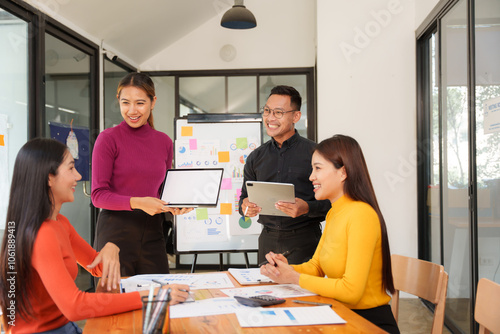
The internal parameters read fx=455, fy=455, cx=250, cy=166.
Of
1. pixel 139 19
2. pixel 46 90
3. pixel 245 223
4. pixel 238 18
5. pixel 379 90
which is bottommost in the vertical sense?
pixel 245 223

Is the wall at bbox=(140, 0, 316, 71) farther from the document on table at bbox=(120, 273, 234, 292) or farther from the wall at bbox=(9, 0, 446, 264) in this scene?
the document on table at bbox=(120, 273, 234, 292)

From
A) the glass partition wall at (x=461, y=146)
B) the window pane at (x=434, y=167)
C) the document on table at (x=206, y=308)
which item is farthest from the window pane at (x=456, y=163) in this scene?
the document on table at (x=206, y=308)

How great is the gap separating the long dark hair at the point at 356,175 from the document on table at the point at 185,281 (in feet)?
1.95

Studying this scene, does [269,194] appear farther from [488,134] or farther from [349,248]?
[488,134]

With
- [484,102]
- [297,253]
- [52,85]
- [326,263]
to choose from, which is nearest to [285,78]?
[52,85]

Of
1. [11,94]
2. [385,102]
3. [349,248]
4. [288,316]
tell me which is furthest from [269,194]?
[385,102]

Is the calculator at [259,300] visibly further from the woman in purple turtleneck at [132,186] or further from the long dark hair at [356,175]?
the woman in purple turtleneck at [132,186]

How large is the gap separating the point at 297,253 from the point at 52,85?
2.81 metres

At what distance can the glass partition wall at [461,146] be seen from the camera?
9.41 feet

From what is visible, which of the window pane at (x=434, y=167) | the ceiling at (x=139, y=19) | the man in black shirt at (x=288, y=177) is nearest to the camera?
the man in black shirt at (x=288, y=177)

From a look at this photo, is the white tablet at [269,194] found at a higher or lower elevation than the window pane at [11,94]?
lower

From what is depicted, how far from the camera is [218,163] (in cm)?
433

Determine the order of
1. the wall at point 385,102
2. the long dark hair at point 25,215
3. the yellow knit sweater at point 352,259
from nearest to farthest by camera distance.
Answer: the long dark hair at point 25,215
the yellow knit sweater at point 352,259
the wall at point 385,102

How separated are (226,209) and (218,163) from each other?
44 cm
